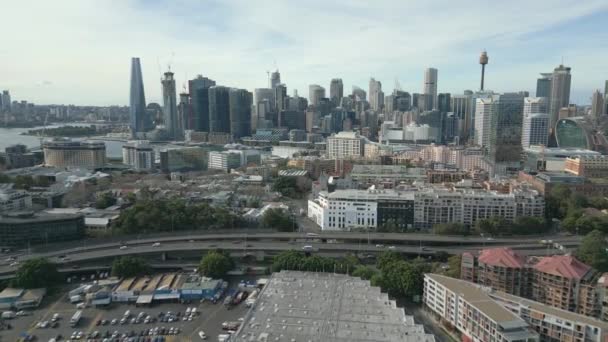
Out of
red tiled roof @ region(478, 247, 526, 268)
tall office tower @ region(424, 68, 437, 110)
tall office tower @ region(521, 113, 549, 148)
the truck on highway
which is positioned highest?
tall office tower @ region(424, 68, 437, 110)

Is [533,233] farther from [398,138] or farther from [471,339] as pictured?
[398,138]

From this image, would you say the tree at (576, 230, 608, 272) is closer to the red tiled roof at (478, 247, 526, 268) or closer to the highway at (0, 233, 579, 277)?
the highway at (0, 233, 579, 277)

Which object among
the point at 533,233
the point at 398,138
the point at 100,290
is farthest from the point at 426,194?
the point at 398,138

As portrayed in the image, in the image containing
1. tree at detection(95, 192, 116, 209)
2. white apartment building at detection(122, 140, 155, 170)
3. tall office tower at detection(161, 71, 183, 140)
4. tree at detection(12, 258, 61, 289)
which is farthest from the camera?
tall office tower at detection(161, 71, 183, 140)

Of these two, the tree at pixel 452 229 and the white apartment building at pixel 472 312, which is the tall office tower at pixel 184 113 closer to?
the tree at pixel 452 229

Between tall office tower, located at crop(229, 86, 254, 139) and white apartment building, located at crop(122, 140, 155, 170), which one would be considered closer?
white apartment building, located at crop(122, 140, 155, 170)

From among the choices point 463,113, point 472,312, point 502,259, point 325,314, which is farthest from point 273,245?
point 463,113

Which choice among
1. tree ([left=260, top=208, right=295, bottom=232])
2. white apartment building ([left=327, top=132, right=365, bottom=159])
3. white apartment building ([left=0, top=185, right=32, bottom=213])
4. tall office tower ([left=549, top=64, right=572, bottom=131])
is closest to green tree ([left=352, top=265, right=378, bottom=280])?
tree ([left=260, top=208, right=295, bottom=232])

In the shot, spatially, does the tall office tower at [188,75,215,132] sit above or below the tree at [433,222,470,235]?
above
